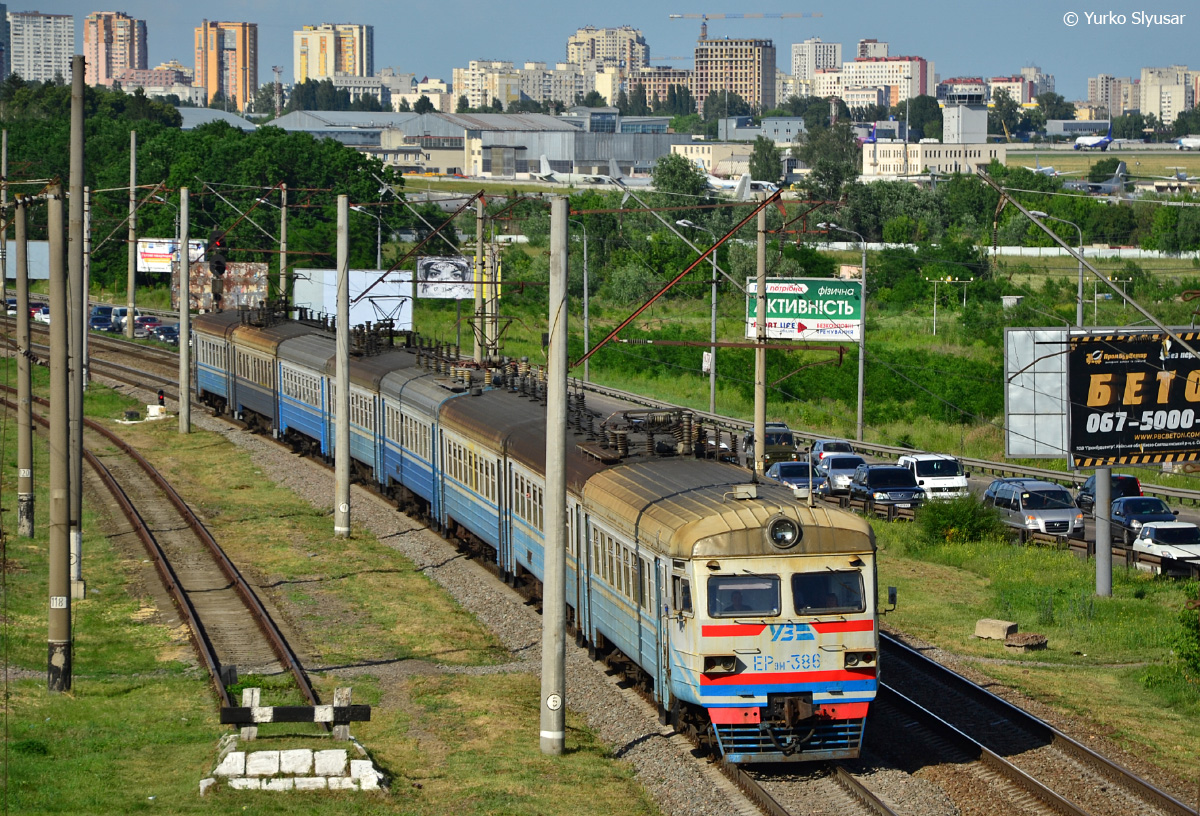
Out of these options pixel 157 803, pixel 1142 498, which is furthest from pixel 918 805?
pixel 1142 498

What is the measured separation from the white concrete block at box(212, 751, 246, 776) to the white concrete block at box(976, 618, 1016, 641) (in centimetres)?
1233

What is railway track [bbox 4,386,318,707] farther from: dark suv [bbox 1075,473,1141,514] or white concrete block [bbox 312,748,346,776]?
dark suv [bbox 1075,473,1141,514]

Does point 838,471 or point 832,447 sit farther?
point 832,447

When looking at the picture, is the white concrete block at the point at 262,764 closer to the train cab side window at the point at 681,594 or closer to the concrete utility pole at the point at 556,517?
the concrete utility pole at the point at 556,517

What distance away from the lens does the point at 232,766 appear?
14.6m

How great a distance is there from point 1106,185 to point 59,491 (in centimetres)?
17151

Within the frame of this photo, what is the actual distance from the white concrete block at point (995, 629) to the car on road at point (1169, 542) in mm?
8861

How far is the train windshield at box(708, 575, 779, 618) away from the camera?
14875mm

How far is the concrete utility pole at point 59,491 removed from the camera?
18.8m

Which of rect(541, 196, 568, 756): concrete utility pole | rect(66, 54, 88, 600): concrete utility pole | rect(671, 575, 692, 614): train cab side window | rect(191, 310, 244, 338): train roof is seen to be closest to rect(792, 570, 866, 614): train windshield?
rect(671, 575, 692, 614): train cab side window

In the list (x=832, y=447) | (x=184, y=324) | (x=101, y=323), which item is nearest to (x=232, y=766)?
(x=184, y=324)

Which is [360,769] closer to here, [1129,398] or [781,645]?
[781,645]

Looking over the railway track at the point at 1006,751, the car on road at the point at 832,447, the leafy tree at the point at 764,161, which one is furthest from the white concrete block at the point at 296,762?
the leafy tree at the point at 764,161

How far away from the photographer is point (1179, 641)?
20.1 m
